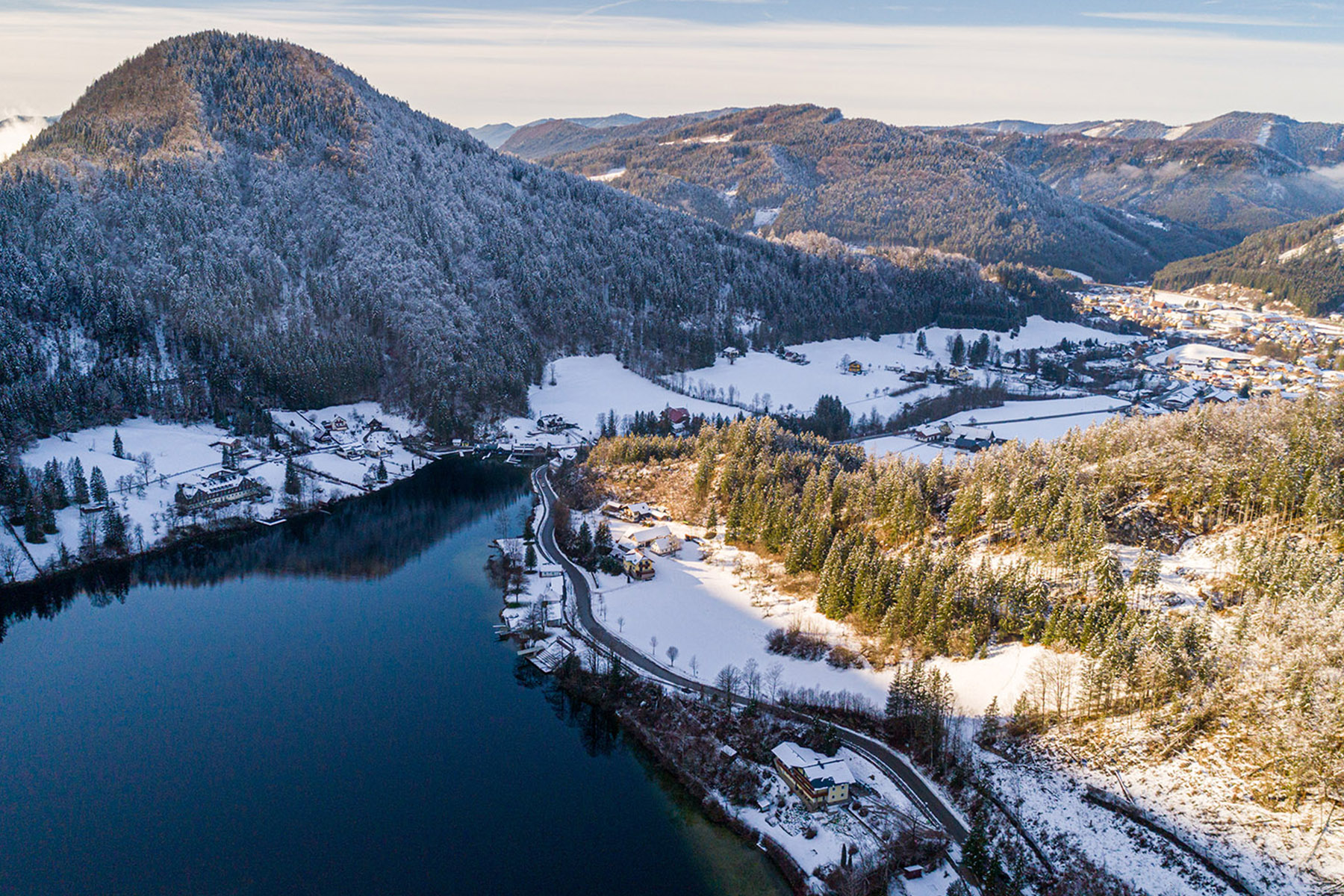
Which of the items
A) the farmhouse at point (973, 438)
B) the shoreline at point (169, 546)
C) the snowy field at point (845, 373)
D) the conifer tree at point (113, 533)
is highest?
the snowy field at point (845, 373)

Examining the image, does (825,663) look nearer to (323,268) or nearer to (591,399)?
(591,399)

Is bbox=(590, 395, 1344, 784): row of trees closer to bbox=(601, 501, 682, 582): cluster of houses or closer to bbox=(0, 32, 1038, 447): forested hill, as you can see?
bbox=(601, 501, 682, 582): cluster of houses

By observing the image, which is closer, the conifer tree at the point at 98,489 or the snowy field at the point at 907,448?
the conifer tree at the point at 98,489

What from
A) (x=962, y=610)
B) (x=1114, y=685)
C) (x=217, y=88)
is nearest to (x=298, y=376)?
(x=217, y=88)

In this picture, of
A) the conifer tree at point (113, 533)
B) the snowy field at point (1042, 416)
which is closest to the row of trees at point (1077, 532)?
the snowy field at point (1042, 416)

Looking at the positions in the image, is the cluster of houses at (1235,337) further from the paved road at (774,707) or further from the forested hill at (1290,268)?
the paved road at (774,707)

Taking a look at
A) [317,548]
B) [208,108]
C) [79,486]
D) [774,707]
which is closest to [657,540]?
[774,707]
